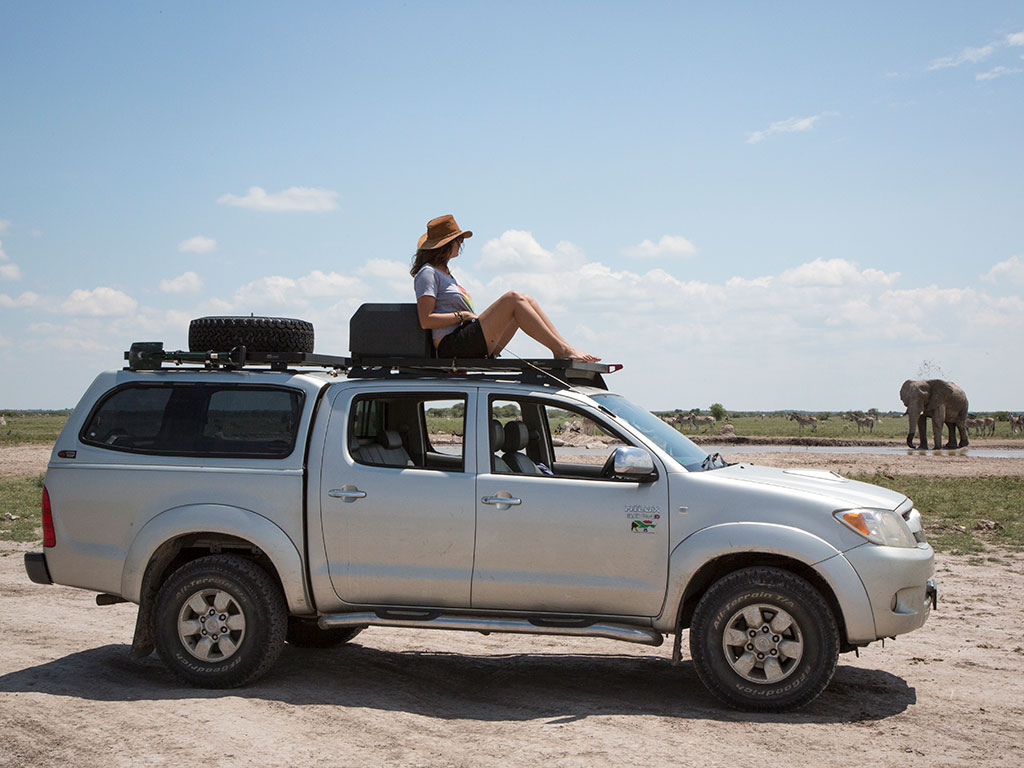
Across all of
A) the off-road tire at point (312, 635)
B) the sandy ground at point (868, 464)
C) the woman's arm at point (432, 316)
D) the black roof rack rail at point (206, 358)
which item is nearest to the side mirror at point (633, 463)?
the woman's arm at point (432, 316)

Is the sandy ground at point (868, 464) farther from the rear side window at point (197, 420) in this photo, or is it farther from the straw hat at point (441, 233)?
the rear side window at point (197, 420)

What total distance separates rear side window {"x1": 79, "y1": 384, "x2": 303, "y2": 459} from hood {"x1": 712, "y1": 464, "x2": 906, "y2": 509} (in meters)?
2.94

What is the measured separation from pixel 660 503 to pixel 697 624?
2.50 feet

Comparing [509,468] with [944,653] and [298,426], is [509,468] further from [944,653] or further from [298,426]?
[944,653]

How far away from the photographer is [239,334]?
7379 mm

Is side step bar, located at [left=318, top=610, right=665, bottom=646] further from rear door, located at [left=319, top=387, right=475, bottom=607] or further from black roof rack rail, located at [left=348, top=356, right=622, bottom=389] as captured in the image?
black roof rack rail, located at [left=348, top=356, right=622, bottom=389]

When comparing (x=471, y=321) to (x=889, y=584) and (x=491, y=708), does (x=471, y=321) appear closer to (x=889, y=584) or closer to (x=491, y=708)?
(x=491, y=708)

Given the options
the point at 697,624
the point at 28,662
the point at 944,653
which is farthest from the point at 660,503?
the point at 28,662

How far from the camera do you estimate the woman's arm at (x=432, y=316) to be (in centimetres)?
719

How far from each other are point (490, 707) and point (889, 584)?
2.51m

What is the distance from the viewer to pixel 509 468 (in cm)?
688

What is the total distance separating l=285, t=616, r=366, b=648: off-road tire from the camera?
26.6ft

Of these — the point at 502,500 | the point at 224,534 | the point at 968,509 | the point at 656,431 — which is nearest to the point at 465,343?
the point at 502,500

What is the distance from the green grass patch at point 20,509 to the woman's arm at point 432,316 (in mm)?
9291
